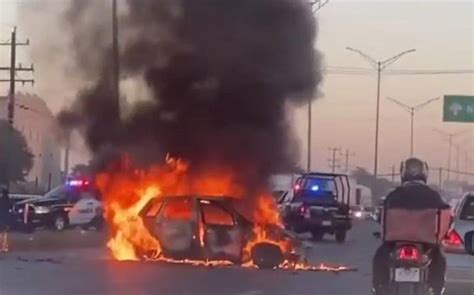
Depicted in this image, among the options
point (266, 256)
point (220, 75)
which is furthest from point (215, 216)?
point (220, 75)

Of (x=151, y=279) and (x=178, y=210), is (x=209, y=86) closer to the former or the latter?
(x=178, y=210)

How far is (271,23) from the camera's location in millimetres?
27656

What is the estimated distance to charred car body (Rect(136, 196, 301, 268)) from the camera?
70.4ft

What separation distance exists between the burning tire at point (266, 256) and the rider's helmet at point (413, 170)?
362 inches

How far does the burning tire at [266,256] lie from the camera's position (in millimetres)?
21328

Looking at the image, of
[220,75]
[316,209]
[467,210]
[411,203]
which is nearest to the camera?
[411,203]

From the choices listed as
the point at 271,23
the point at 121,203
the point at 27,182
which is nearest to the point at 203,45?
the point at 271,23

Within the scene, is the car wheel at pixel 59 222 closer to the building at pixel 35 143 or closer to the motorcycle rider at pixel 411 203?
the building at pixel 35 143

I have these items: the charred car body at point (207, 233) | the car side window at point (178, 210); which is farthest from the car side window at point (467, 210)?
the car side window at point (178, 210)

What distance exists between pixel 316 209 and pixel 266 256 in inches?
616

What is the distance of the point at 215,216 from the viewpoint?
21.7 m

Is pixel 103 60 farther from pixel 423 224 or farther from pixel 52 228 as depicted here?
pixel 423 224

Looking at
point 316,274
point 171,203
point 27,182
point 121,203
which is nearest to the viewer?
point 316,274

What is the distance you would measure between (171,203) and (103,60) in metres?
7.00
